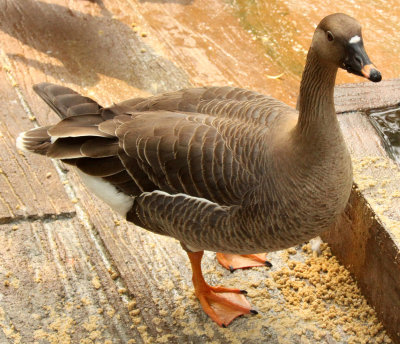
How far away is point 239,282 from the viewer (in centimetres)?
336

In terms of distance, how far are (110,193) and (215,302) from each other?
0.89 m

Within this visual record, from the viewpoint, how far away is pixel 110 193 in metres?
3.01

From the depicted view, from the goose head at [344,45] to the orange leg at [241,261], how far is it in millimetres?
1531

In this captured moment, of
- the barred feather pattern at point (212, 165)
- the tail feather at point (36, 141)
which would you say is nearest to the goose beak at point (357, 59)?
the barred feather pattern at point (212, 165)

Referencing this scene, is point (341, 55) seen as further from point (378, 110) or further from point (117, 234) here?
point (117, 234)

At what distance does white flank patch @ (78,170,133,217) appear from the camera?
9.77 feet

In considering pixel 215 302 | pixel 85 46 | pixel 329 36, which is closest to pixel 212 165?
pixel 329 36

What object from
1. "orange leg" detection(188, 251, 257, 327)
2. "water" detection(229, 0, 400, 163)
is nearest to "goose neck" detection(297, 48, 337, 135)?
"orange leg" detection(188, 251, 257, 327)

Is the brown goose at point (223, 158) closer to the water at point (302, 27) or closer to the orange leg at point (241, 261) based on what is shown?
the orange leg at point (241, 261)

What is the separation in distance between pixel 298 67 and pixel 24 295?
133 inches

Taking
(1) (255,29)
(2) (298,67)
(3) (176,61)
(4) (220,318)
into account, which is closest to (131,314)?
(4) (220,318)

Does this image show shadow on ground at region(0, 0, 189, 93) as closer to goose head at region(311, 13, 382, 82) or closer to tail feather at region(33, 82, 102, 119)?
tail feather at region(33, 82, 102, 119)

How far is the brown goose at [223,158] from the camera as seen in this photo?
8.23 feet

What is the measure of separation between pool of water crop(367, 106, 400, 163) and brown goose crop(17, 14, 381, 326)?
2.73 ft
